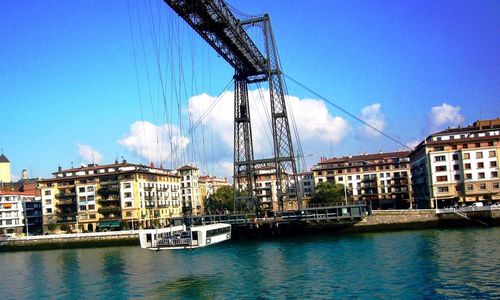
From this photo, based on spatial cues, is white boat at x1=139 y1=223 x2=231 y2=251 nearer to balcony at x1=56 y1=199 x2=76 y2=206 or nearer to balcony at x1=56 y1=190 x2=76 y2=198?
balcony at x1=56 y1=199 x2=76 y2=206

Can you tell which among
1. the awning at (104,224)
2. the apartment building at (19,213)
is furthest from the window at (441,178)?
the apartment building at (19,213)

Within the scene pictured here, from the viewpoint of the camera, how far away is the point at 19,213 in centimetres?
8206

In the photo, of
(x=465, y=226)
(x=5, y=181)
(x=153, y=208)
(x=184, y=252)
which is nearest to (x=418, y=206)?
(x=465, y=226)

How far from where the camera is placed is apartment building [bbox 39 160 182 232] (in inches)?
2899

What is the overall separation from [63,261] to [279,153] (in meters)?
23.2

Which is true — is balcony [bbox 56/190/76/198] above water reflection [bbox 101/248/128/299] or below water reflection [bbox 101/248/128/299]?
above

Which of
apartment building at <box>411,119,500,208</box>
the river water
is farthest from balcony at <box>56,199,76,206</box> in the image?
apartment building at <box>411,119,500,208</box>

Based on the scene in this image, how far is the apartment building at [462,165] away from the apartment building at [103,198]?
3891cm

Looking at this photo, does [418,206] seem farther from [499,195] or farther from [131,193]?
[131,193]

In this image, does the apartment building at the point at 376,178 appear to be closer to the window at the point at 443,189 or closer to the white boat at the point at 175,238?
the window at the point at 443,189

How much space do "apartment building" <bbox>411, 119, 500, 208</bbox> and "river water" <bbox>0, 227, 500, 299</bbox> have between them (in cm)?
1923

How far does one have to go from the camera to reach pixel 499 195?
61375mm

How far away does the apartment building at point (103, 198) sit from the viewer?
73625 millimetres

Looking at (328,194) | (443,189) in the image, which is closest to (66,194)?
(328,194)
